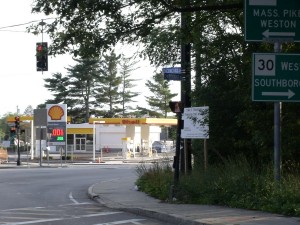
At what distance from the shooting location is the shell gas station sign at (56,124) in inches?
2042

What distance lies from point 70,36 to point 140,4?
196cm

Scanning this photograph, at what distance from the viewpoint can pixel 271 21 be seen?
11867 millimetres

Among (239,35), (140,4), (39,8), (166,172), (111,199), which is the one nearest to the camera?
(39,8)

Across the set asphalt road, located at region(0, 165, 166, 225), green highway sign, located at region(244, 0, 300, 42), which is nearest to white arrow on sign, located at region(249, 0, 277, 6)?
green highway sign, located at region(244, 0, 300, 42)

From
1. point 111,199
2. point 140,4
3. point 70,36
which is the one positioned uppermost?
point 140,4

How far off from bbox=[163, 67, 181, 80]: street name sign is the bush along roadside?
10.1 ft

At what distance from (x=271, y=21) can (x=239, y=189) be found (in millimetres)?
4309

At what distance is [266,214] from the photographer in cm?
1185

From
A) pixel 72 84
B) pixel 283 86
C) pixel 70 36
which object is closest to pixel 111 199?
Result: pixel 70 36

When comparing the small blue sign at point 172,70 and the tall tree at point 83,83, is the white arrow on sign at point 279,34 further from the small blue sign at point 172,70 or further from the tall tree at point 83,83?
the tall tree at point 83,83

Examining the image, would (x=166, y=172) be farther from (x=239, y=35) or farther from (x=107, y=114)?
(x=107, y=114)

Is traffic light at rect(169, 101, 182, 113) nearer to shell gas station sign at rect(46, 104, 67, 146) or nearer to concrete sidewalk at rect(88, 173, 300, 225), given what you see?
concrete sidewalk at rect(88, 173, 300, 225)

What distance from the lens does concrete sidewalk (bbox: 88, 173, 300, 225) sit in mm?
→ 11070

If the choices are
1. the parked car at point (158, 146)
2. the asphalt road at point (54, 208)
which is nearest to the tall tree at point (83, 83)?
the parked car at point (158, 146)
